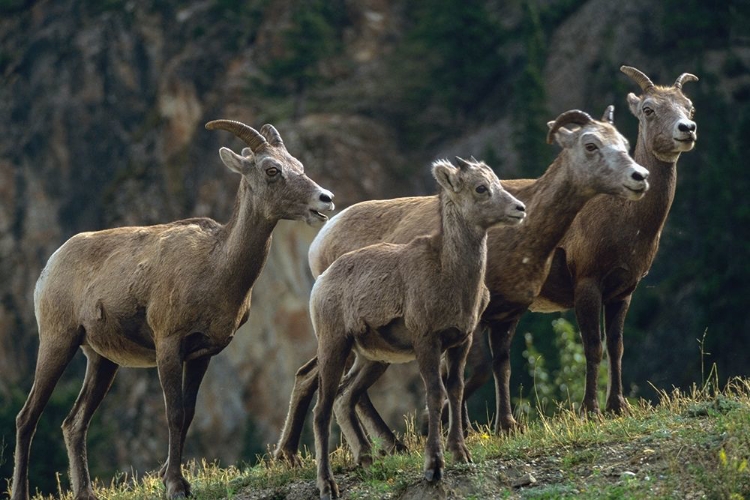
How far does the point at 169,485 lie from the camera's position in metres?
10.4

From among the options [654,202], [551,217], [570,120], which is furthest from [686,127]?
[551,217]

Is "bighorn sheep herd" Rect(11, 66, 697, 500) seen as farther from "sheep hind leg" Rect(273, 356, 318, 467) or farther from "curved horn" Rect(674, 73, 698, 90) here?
"curved horn" Rect(674, 73, 698, 90)

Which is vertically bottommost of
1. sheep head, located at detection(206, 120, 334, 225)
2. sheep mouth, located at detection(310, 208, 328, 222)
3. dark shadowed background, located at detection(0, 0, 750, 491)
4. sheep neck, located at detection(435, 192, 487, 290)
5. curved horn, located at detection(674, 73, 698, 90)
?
dark shadowed background, located at detection(0, 0, 750, 491)

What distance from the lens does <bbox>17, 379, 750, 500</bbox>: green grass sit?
29.2 ft

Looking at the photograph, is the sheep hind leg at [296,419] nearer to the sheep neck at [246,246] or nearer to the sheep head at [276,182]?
the sheep neck at [246,246]

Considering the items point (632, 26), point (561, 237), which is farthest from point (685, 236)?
point (561, 237)

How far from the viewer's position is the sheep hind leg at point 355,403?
34.8 feet

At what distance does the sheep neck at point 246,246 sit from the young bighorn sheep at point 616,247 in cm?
267

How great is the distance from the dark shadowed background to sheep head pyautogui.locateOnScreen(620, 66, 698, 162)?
21600 millimetres

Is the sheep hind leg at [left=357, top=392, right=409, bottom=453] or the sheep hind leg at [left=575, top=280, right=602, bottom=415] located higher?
the sheep hind leg at [left=575, top=280, right=602, bottom=415]

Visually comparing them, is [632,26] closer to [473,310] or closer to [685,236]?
[685,236]

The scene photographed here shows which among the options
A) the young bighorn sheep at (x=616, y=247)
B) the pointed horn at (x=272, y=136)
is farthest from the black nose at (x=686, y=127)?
the pointed horn at (x=272, y=136)

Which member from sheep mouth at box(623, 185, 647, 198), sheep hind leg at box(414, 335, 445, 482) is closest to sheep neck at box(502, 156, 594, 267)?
sheep mouth at box(623, 185, 647, 198)

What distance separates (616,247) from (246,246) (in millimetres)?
3165
